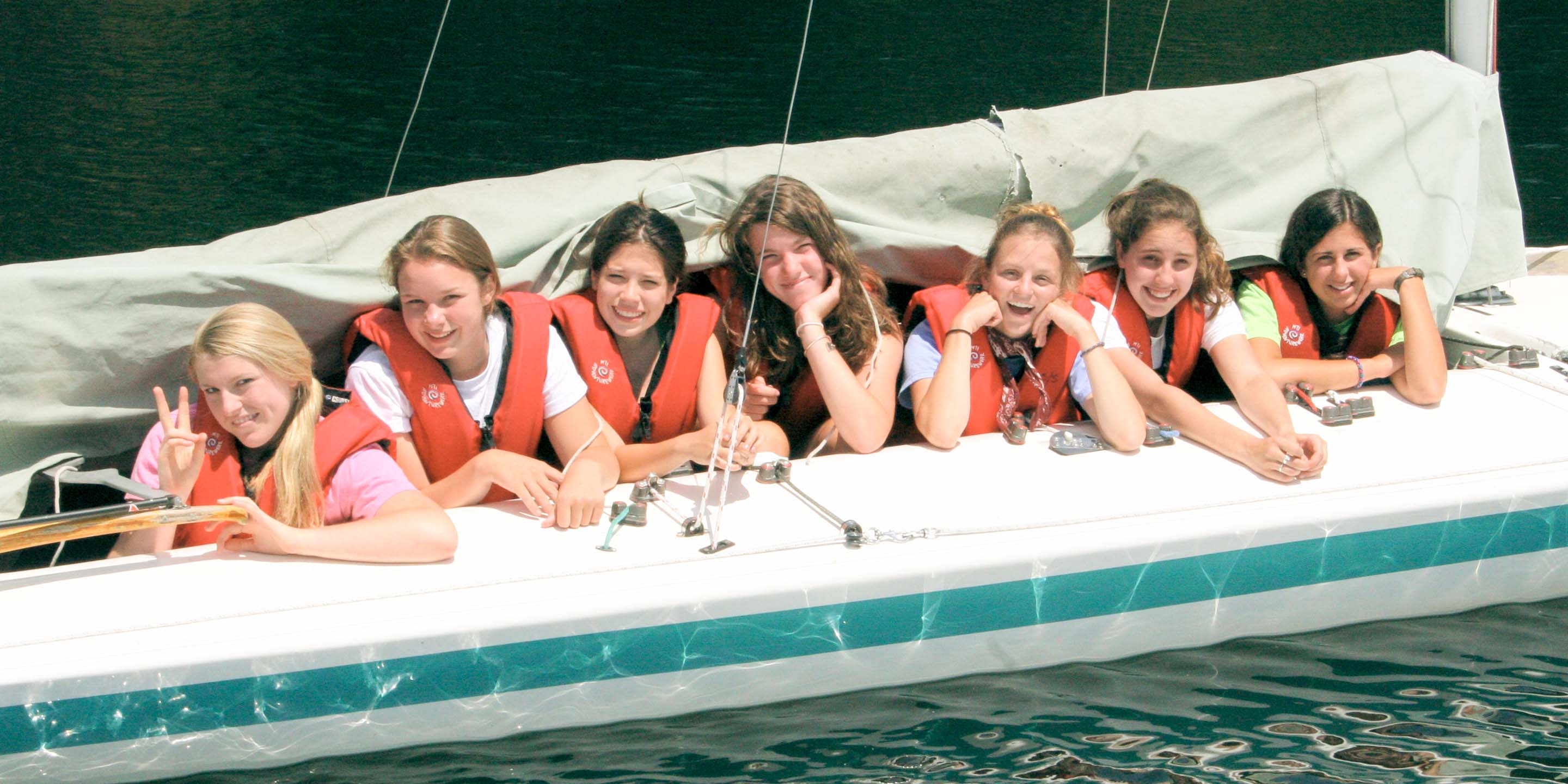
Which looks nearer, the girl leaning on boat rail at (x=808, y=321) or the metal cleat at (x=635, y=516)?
the metal cleat at (x=635, y=516)

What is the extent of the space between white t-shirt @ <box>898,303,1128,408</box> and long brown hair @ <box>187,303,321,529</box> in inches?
58.7

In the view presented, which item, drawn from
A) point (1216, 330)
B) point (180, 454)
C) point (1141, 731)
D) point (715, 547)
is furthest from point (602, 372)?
point (1216, 330)

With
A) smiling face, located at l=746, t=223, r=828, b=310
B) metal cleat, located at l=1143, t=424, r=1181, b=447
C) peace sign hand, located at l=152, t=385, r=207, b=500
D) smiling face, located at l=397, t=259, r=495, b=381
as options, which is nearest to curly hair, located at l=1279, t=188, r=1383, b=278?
metal cleat, located at l=1143, t=424, r=1181, b=447

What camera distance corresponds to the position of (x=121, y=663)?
260 centimetres

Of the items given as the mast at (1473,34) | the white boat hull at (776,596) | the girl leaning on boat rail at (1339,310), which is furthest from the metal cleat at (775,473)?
the mast at (1473,34)

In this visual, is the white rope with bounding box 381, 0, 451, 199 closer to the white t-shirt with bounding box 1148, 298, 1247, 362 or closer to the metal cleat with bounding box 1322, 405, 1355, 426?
the white t-shirt with bounding box 1148, 298, 1247, 362

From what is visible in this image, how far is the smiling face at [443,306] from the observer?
3080 millimetres

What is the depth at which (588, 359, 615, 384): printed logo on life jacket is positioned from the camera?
342 cm

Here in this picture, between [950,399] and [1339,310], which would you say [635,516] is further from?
[1339,310]

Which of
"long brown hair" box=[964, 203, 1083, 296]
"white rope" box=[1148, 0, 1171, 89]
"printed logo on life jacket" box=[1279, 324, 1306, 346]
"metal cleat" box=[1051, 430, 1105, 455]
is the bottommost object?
"metal cleat" box=[1051, 430, 1105, 455]

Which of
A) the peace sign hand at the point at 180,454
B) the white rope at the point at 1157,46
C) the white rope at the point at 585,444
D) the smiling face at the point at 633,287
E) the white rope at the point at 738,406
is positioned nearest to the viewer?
the peace sign hand at the point at 180,454

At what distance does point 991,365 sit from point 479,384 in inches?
51.5

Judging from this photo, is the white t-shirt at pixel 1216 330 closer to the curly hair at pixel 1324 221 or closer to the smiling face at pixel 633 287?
the curly hair at pixel 1324 221

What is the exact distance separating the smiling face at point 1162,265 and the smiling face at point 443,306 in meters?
1.69
